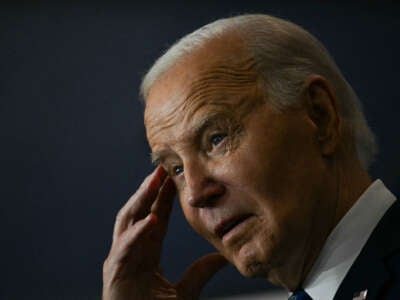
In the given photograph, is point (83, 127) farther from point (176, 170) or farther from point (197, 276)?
point (176, 170)

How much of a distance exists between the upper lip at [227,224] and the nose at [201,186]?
5 centimetres

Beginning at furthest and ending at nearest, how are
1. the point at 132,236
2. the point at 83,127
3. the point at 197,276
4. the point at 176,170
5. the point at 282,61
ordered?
1. the point at 83,127
2. the point at 197,276
3. the point at 132,236
4. the point at 176,170
5. the point at 282,61

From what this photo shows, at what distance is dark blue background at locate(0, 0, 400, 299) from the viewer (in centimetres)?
263

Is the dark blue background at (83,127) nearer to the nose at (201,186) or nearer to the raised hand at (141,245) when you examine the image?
the raised hand at (141,245)

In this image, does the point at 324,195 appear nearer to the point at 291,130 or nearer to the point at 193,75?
the point at 291,130

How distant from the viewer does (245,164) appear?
1836 millimetres

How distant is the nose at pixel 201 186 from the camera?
6.07 feet

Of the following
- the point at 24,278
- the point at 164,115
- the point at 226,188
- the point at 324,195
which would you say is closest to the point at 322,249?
the point at 324,195

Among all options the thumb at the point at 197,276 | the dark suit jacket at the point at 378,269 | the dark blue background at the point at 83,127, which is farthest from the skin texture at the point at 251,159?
the dark blue background at the point at 83,127

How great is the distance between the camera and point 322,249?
193 cm

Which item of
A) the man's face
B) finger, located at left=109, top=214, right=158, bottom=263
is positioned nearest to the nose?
the man's face

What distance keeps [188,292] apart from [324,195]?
626 mm

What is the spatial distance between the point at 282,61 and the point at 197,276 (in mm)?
754

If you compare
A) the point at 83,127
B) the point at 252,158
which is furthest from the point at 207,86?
the point at 83,127
